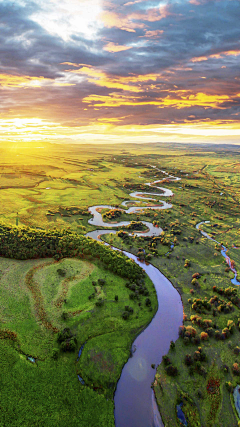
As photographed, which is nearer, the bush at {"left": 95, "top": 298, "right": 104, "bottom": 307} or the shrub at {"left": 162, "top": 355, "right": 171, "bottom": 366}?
the shrub at {"left": 162, "top": 355, "right": 171, "bottom": 366}

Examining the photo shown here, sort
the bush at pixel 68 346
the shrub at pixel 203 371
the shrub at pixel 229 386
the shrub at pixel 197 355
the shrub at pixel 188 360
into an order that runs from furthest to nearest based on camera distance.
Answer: the shrub at pixel 197 355, the bush at pixel 68 346, the shrub at pixel 188 360, the shrub at pixel 203 371, the shrub at pixel 229 386

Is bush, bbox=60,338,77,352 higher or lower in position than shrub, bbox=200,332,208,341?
higher

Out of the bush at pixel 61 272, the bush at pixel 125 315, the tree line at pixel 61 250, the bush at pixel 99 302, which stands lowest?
the bush at pixel 125 315

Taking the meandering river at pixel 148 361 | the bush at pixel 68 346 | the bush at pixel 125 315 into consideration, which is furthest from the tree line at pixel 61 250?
the bush at pixel 68 346

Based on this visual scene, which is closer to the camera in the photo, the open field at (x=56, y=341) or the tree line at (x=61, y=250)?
the open field at (x=56, y=341)

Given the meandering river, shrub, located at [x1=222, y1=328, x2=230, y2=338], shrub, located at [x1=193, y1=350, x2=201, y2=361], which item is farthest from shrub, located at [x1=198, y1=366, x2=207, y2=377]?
shrub, located at [x1=222, y1=328, x2=230, y2=338]

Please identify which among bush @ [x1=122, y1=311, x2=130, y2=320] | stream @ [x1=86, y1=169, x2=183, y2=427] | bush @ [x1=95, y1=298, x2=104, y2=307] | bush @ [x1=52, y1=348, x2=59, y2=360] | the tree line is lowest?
stream @ [x1=86, y1=169, x2=183, y2=427]

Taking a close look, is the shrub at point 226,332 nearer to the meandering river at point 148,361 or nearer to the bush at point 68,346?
the meandering river at point 148,361

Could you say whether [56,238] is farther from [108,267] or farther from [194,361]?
[194,361]

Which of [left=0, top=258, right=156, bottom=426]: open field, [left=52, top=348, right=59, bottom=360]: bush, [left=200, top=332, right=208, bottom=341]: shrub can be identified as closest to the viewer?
[left=0, top=258, right=156, bottom=426]: open field

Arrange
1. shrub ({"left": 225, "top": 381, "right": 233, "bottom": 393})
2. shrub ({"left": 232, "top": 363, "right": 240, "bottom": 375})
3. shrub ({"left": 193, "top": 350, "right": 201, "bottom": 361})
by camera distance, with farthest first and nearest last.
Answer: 1. shrub ({"left": 193, "top": 350, "right": 201, "bottom": 361})
2. shrub ({"left": 232, "top": 363, "right": 240, "bottom": 375})
3. shrub ({"left": 225, "top": 381, "right": 233, "bottom": 393})

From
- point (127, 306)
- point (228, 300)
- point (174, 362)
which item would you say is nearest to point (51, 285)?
point (127, 306)

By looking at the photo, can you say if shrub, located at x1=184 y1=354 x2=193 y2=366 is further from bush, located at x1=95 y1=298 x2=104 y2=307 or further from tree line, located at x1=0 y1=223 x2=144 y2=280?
tree line, located at x1=0 y1=223 x2=144 y2=280

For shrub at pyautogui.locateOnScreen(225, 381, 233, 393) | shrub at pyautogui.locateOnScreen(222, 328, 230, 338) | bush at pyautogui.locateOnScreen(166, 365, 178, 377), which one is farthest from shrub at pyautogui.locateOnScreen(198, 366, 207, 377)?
shrub at pyautogui.locateOnScreen(222, 328, 230, 338)
